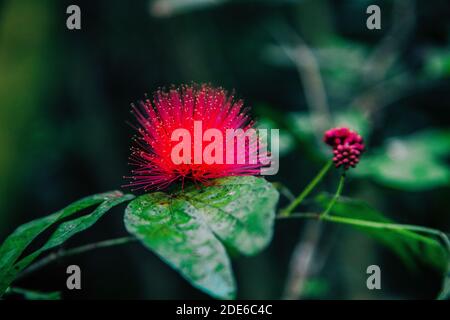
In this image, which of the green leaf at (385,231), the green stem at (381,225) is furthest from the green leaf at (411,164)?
the green stem at (381,225)

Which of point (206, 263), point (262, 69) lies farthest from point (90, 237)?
point (206, 263)

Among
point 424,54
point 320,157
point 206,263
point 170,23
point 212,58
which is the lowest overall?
point 206,263

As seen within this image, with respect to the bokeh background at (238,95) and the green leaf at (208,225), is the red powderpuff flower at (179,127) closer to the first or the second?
the green leaf at (208,225)

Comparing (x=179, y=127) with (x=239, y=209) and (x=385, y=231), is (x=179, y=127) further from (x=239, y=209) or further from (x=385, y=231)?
(x=385, y=231)

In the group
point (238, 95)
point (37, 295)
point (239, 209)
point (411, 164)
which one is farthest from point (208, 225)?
point (238, 95)
